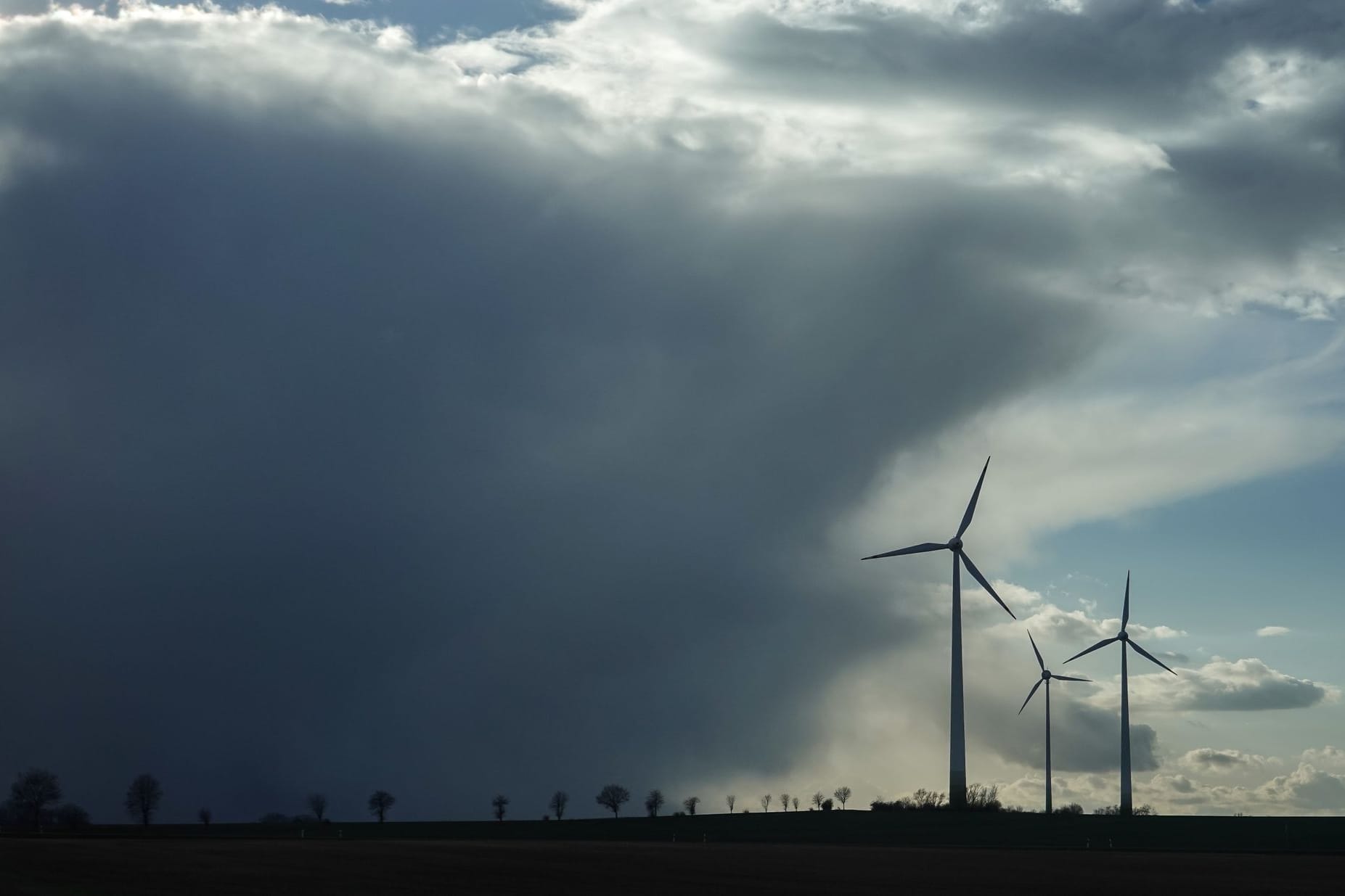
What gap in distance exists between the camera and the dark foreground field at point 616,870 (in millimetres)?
80375

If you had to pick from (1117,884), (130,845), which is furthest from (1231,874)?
(130,845)

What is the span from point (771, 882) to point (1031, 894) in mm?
16905

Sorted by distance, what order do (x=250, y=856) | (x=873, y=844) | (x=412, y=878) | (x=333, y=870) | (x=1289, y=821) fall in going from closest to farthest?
(x=412, y=878), (x=333, y=870), (x=250, y=856), (x=873, y=844), (x=1289, y=821)

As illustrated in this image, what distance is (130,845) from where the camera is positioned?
142 m

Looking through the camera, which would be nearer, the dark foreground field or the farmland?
the dark foreground field

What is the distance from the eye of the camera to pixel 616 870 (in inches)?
3979

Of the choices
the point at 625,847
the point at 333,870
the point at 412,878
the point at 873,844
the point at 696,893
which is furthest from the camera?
the point at 873,844

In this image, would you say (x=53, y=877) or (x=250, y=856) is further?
(x=250, y=856)

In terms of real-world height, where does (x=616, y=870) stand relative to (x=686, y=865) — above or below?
above

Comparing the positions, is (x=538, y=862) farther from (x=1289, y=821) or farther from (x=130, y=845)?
(x=1289, y=821)

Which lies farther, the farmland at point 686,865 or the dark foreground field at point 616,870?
the farmland at point 686,865

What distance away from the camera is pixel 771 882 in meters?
89.9

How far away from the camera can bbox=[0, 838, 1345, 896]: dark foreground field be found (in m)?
80.4

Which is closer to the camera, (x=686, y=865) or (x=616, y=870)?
(x=616, y=870)
